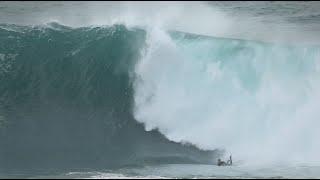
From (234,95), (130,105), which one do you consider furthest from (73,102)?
(234,95)

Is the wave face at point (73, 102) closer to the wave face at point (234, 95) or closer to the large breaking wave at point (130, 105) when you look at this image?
the large breaking wave at point (130, 105)

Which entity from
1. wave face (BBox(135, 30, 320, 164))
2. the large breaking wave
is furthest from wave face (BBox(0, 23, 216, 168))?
wave face (BBox(135, 30, 320, 164))

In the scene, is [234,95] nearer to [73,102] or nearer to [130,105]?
[130,105]

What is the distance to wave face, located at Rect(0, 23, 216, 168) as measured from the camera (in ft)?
86.2

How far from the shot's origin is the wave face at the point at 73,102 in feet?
86.2

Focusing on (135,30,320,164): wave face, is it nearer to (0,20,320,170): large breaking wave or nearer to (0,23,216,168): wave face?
(0,20,320,170): large breaking wave

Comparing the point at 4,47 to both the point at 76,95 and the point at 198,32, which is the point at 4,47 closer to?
the point at 76,95

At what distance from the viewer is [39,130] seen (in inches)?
1084

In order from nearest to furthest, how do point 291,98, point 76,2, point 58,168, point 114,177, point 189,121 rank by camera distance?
1. point 114,177
2. point 58,168
3. point 76,2
4. point 189,121
5. point 291,98

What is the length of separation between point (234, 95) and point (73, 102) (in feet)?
39.0

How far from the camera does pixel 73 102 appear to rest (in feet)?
95.5

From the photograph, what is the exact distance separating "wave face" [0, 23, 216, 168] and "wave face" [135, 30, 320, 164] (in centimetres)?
113

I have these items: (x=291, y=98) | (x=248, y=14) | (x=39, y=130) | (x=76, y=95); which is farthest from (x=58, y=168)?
(x=291, y=98)

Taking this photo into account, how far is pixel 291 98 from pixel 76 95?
52.5 feet
